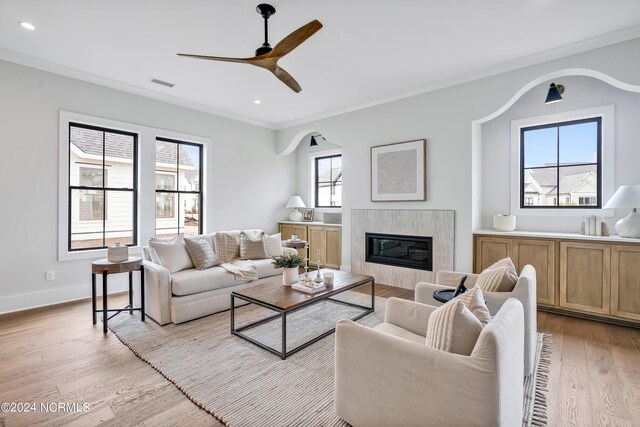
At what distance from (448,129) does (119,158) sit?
4704mm

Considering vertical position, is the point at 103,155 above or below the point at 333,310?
above

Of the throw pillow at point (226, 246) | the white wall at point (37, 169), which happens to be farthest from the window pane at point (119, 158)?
the throw pillow at point (226, 246)

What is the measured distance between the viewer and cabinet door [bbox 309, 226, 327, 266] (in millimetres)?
5855

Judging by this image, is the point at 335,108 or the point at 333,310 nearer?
the point at 333,310

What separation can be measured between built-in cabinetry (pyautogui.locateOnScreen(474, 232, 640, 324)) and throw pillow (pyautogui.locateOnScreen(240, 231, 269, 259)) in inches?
119

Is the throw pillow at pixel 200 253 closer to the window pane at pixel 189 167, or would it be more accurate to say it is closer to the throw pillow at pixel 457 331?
the window pane at pixel 189 167

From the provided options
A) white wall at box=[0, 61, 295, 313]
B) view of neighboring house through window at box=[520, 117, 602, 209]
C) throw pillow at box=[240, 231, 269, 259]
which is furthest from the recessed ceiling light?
view of neighboring house through window at box=[520, 117, 602, 209]

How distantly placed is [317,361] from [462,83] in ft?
12.6

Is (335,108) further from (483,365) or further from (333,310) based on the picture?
(483,365)

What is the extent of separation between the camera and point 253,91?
452 centimetres

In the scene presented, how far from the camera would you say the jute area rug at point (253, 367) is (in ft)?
6.15

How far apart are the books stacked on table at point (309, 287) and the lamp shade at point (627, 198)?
10.3 ft

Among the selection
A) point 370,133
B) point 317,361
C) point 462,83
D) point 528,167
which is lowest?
point 317,361

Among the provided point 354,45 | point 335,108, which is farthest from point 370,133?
point 354,45
